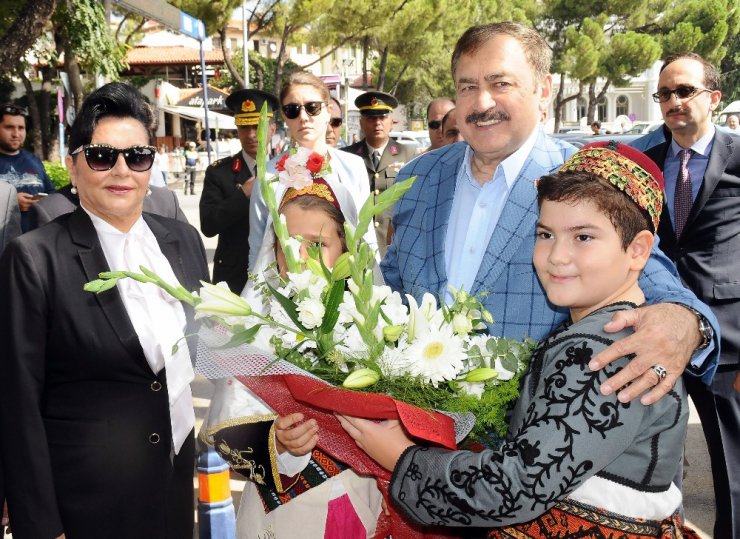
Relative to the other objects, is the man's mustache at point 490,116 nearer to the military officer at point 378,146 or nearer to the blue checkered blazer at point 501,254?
the blue checkered blazer at point 501,254

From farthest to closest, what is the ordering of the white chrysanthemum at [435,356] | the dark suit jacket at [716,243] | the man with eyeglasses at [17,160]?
the man with eyeglasses at [17,160]
the dark suit jacket at [716,243]
the white chrysanthemum at [435,356]

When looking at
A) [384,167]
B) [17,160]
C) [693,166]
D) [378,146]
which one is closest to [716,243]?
[693,166]

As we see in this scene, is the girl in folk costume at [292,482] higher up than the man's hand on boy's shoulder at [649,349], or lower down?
lower down

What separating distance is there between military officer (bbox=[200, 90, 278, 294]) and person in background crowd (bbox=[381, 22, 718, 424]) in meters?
2.44

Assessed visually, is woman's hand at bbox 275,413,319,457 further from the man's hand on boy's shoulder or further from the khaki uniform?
the khaki uniform

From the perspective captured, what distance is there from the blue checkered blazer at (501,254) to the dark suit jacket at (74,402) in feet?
2.48

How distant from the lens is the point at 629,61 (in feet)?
164

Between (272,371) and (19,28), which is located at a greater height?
(19,28)

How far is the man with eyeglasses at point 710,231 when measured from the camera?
12.7 ft

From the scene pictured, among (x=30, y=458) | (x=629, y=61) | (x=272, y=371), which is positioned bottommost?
(x=30, y=458)

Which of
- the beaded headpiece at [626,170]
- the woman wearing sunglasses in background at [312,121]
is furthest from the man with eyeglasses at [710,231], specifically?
the beaded headpiece at [626,170]

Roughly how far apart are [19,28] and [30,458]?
36.0 feet

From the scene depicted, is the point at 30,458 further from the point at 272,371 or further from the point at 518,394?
the point at 518,394

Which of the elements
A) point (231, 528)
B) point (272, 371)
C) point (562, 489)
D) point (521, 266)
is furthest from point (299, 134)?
point (562, 489)
